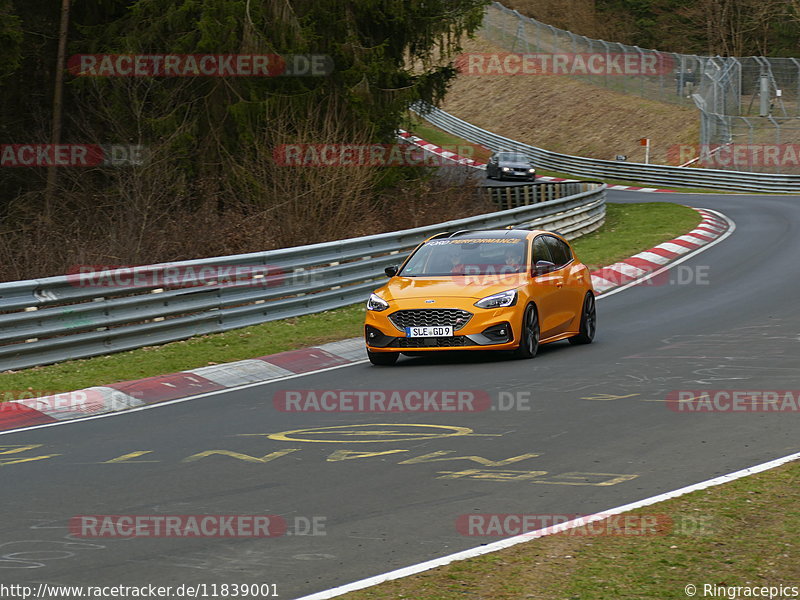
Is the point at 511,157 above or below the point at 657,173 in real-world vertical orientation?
above

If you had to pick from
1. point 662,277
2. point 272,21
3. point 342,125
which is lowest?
point 662,277

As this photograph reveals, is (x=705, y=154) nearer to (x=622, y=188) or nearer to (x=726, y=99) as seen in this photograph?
(x=726, y=99)

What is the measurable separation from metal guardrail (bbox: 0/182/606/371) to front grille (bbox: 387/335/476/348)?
11.0 ft

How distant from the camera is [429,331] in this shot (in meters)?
13.7

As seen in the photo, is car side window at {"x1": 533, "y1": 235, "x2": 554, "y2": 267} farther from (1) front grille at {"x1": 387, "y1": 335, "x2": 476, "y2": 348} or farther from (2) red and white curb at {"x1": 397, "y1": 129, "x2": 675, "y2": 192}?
(2) red and white curb at {"x1": 397, "y1": 129, "x2": 675, "y2": 192}

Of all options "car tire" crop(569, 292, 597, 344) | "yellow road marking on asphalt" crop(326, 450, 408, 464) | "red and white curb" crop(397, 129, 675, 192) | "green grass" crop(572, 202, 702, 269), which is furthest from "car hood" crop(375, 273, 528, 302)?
"red and white curb" crop(397, 129, 675, 192)

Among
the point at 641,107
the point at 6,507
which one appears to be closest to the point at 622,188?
the point at 641,107

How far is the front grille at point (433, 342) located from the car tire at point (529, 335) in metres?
0.62

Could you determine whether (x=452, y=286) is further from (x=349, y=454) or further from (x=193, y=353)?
(x=349, y=454)

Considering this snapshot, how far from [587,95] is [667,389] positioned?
6102 centimetres

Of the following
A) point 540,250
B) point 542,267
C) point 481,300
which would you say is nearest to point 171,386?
point 481,300

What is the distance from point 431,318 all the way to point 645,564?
8135 mm

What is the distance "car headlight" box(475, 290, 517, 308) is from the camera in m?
13.6

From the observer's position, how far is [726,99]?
5541cm
